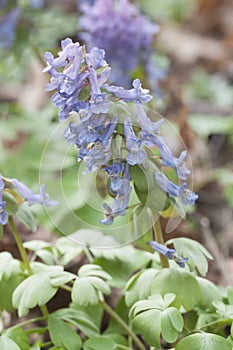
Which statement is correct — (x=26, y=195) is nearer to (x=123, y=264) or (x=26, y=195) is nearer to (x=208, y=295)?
(x=123, y=264)

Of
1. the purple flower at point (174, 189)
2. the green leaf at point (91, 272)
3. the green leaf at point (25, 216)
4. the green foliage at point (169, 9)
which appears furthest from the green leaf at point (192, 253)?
the green foliage at point (169, 9)

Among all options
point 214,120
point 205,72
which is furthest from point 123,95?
point 205,72

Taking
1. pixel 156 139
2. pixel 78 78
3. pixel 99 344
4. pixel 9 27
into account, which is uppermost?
pixel 9 27

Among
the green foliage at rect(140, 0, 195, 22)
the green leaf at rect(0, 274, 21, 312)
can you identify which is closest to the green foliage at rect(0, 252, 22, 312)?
the green leaf at rect(0, 274, 21, 312)

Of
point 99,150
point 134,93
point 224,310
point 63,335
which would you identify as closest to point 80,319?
point 63,335

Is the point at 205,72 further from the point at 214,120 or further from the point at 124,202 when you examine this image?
the point at 124,202

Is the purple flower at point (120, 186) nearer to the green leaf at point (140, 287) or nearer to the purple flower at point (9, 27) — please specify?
the green leaf at point (140, 287)

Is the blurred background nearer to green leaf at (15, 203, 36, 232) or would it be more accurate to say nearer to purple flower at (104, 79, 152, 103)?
green leaf at (15, 203, 36, 232)
